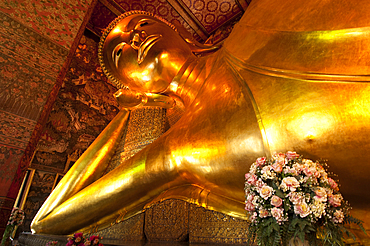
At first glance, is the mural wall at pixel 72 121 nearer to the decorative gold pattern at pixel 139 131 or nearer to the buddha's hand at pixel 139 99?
the decorative gold pattern at pixel 139 131

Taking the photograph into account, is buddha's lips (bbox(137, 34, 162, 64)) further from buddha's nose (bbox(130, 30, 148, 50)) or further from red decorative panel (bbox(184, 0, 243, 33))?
red decorative panel (bbox(184, 0, 243, 33))

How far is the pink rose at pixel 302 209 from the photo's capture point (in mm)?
747

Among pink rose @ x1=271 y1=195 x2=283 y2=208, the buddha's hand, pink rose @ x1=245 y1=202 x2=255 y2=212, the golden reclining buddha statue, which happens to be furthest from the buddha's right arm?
pink rose @ x1=271 y1=195 x2=283 y2=208

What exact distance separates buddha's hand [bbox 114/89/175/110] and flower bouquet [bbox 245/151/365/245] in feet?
5.75

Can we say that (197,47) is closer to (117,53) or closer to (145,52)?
(145,52)

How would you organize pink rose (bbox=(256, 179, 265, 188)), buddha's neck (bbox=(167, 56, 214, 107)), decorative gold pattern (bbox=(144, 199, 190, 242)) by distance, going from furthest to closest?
1. buddha's neck (bbox=(167, 56, 214, 107))
2. decorative gold pattern (bbox=(144, 199, 190, 242))
3. pink rose (bbox=(256, 179, 265, 188))

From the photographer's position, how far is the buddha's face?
2207 mm

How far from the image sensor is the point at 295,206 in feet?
2.54

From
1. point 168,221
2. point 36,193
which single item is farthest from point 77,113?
point 168,221

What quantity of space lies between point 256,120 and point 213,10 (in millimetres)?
3448

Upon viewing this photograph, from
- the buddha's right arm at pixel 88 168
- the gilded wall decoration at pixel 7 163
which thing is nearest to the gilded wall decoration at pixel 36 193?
the buddha's right arm at pixel 88 168

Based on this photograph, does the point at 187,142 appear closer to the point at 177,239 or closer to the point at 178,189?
the point at 178,189

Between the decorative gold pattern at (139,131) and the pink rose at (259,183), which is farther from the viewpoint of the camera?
the decorative gold pattern at (139,131)

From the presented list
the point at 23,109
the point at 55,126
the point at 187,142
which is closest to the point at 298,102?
the point at 187,142
